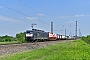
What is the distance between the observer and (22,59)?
60.3 feet

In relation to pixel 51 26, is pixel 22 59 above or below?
below

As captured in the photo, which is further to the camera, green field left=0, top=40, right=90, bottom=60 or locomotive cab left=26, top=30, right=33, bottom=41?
locomotive cab left=26, top=30, right=33, bottom=41

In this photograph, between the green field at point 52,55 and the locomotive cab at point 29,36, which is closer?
the green field at point 52,55

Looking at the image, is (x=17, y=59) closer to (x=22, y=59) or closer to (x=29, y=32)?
(x=22, y=59)

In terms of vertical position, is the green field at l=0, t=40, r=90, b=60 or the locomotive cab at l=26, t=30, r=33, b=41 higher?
the locomotive cab at l=26, t=30, r=33, b=41

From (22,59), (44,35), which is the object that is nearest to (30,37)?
(44,35)

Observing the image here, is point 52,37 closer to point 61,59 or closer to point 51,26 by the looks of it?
point 51,26

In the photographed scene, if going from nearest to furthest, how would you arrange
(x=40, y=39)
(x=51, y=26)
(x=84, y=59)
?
(x=84, y=59) → (x=40, y=39) → (x=51, y=26)

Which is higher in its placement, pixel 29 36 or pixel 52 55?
pixel 29 36

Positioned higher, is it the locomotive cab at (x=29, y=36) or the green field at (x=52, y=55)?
the locomotive cab at (x=29, y=36)

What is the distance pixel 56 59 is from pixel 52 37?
2738 inches

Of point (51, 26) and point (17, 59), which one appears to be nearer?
point (17, 59)

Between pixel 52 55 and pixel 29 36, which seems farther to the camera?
pixel 29 36

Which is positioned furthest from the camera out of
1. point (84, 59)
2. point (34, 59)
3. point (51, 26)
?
point (51, 26)
